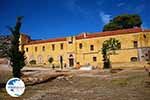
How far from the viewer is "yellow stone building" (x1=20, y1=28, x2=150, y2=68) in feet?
196

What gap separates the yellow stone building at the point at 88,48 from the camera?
5975 centimetres

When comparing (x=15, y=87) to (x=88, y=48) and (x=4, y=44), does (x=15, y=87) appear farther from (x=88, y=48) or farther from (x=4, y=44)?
(x=88, y=48)

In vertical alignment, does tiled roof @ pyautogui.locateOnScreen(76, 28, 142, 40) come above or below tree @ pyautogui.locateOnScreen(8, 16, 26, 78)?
above

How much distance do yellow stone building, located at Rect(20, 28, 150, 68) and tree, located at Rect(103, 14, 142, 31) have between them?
17.8m

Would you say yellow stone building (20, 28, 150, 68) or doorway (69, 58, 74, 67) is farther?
doorway (69, 58, 74, 67)

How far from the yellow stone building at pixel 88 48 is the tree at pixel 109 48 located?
1.30 meters

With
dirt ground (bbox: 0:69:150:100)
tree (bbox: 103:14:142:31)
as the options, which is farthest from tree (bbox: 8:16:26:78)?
tree (bbox: 103:14:142:31)

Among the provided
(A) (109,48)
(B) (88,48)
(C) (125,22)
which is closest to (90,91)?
(A) (109,48)

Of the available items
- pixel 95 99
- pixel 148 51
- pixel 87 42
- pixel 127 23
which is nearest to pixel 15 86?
pixel 95 99

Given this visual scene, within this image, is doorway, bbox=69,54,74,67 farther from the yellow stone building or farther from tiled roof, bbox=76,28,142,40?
tiled roof, bbox=76,28,142,40

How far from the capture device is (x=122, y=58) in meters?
61.1

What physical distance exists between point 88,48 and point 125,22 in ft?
79.3

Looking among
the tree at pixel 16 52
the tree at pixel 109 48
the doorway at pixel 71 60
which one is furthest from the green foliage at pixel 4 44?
the doorway at pixel 71 60

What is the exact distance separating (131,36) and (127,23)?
24.6m
